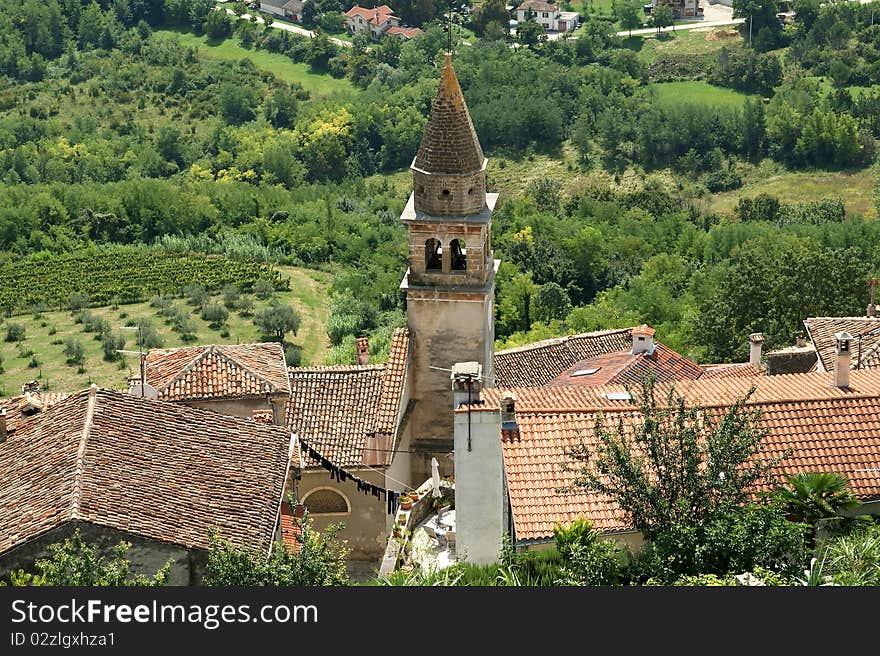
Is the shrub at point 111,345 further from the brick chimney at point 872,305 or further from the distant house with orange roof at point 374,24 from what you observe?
the distant house with orange roof at point 374,24

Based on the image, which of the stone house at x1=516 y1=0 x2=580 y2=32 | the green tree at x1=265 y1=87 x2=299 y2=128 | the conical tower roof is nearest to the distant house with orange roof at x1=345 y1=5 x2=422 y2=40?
the stone house at x1=516 y1=0 x2=580 y2=32

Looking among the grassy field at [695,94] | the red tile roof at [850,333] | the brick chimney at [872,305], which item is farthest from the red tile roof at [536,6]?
the red tile roof at [850,333]

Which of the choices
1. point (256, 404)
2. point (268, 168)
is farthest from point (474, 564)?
point (268, 168)

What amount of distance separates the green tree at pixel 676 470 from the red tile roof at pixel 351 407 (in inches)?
368

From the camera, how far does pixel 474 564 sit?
25.9 metres

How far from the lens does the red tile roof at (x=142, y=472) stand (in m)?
25.1

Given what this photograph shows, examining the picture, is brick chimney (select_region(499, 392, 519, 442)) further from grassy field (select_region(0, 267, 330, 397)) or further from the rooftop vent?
grassy field (select_region(0, 267, 330, 397))

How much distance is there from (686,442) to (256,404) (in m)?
12.1

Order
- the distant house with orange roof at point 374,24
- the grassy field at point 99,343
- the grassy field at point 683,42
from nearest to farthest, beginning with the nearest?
the grassy field at point 99,343 → the grassy field at point 683,42 → the distant house with orange roof at point 374,24

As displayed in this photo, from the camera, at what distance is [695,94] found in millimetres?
124938

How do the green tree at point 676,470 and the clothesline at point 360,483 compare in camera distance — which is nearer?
the green tree at point 676,470

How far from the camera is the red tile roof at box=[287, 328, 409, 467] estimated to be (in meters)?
35.2

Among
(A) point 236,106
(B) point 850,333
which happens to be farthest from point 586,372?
(A) point 236,106

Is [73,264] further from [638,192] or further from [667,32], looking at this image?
[667,32]
